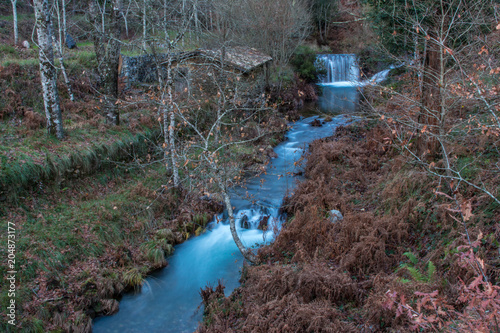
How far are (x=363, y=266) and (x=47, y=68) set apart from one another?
32.1ft

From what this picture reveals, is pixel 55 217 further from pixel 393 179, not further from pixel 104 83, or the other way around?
pixel 393 179

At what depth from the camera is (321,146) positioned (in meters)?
14.4

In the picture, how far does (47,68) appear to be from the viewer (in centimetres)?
953

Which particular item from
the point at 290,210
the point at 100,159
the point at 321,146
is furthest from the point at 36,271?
the point at 321,146

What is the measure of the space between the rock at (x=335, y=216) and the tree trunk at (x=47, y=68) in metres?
8.24

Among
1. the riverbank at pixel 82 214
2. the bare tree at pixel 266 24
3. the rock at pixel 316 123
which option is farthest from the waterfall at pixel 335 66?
the riverbank at pixel 82 214

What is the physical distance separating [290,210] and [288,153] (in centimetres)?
600

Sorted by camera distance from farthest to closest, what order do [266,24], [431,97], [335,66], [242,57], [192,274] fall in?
[335,66] < [266,24] < [242,57] < [192,274] < [431,97]

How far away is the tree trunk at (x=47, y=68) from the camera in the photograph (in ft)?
29.6

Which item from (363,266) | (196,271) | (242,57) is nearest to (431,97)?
(363,266)

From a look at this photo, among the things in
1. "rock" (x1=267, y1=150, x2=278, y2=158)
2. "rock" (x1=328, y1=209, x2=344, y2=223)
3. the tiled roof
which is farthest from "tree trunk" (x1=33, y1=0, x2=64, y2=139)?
"rock" (x1=267, y1=150, x2=278, y2=158)

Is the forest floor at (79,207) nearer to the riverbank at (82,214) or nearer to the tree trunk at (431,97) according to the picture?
the riverbank at (82,214)

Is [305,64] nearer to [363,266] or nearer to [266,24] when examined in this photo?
[266,24]

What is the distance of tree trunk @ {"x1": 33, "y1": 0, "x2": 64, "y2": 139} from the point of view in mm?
9031
